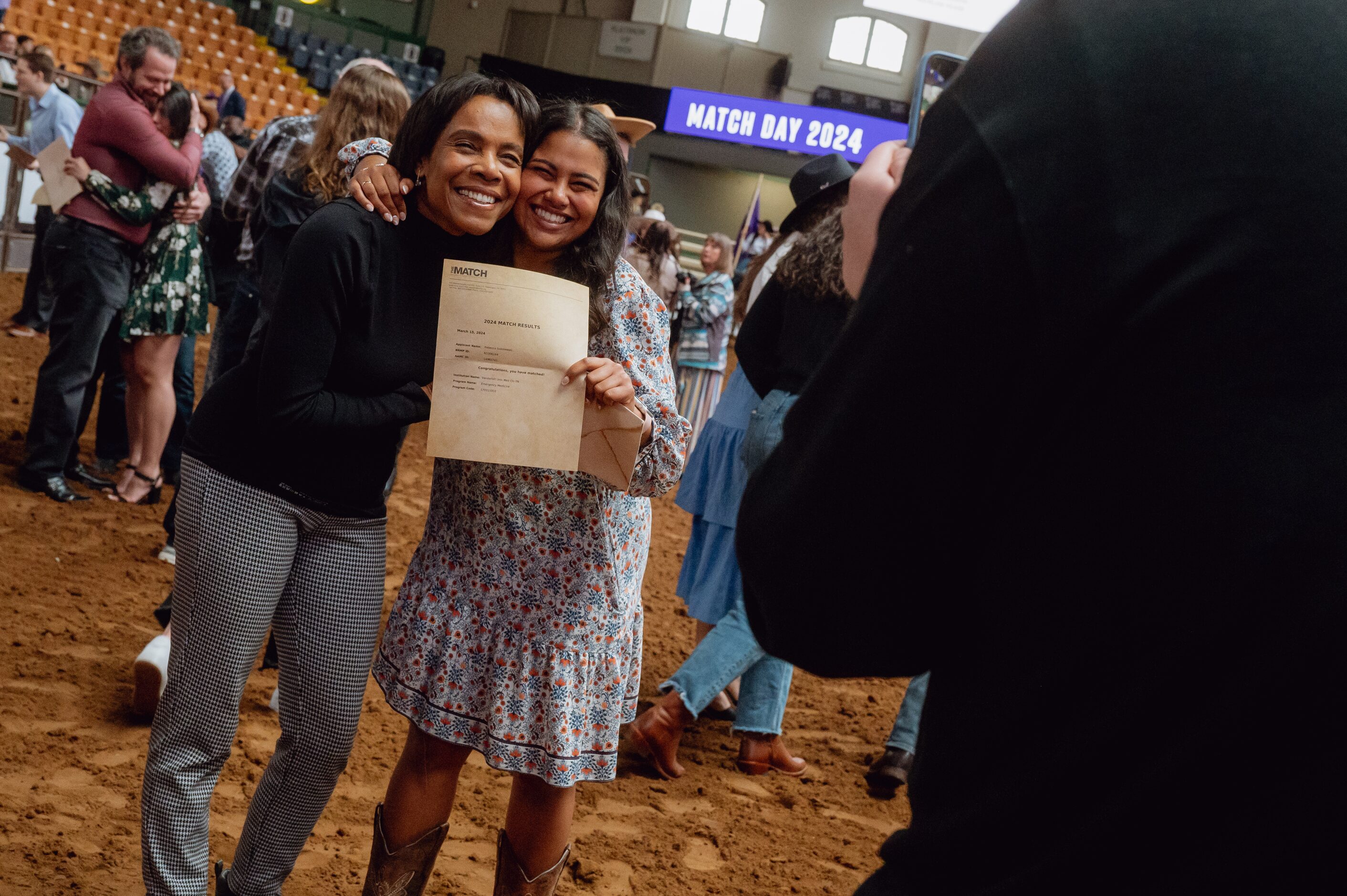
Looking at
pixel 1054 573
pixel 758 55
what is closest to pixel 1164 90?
pixel 1054 573

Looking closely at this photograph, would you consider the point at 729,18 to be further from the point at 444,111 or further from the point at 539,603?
the point at 539,603

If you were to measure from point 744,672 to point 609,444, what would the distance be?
1.76 metres

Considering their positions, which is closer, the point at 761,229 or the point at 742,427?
A: the point at 742,427

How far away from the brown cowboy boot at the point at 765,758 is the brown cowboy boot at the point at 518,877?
58.2 inches

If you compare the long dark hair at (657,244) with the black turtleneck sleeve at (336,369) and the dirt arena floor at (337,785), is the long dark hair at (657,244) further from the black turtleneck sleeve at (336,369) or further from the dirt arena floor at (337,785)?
the black turtleneck sleeve at (336,369)

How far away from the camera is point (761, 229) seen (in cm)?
1666

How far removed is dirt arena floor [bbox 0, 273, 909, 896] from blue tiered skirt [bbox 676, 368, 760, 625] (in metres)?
0.55

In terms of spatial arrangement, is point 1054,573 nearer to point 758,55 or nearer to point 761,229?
point 761,229

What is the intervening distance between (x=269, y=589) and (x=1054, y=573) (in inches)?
69.9

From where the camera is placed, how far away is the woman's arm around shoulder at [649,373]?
7.02ft

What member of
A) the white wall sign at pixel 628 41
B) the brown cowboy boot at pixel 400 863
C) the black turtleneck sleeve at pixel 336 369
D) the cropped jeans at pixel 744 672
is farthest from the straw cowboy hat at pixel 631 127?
the white wall sign at pixel 628 41

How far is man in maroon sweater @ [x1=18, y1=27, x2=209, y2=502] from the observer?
4.29 m

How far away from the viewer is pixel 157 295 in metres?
4.62

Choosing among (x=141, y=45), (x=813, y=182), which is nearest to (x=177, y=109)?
(x=141, y=45)
